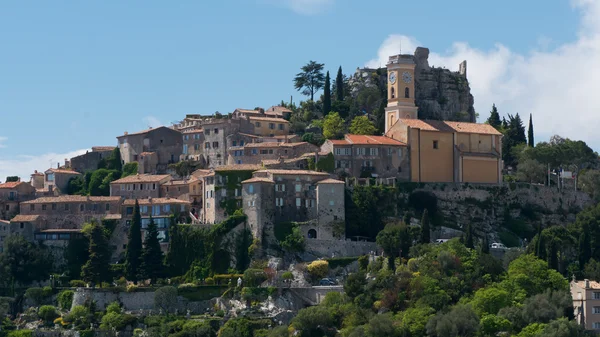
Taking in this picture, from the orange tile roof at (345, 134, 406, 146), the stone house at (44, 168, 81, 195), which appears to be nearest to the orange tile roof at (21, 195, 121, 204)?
the stone house at (44, 168, 81, 195)

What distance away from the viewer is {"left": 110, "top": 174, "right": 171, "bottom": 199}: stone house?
112 metres

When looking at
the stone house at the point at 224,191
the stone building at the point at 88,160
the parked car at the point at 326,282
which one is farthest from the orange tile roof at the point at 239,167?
the stone building at the point at 88,160

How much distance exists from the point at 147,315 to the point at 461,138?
96.9ft

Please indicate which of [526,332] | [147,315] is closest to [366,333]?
[526,332]

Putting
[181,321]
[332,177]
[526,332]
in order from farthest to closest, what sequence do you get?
[332,177], [181,321], [526,332]

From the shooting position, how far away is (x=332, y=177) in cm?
10769

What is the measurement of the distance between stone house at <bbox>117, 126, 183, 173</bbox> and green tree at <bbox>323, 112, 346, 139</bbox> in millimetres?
12032

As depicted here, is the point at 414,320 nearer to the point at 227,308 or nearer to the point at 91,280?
the point at 227,308

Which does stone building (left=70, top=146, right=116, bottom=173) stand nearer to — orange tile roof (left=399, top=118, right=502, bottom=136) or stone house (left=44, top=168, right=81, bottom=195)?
stone house (left=44, top=168, right=81, bottom=195)

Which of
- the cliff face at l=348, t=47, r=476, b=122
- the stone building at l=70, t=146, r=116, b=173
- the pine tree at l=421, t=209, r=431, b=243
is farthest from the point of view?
the cliff face at l=348, t=47, r=476, b=122

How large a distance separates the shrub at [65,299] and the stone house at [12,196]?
12016 millimetres

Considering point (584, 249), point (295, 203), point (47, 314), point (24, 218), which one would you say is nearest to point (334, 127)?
point (295, 203)

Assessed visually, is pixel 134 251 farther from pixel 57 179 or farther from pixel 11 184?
pixel 57 179

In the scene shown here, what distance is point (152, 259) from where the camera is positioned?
339 feet
